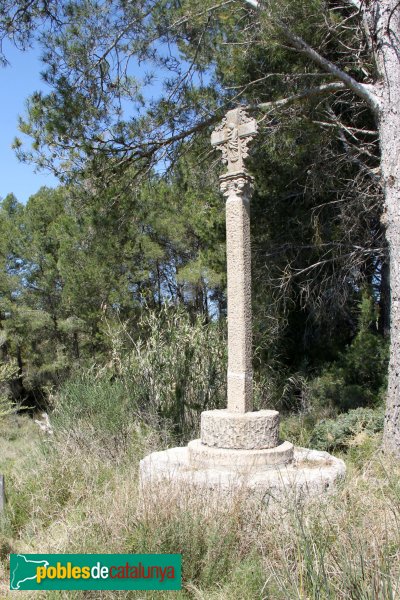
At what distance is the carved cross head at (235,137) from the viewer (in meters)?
4.86

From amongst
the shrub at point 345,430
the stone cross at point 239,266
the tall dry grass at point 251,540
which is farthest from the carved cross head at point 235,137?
the shrub at point 345,430

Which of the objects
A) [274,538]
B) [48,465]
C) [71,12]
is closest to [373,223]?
[71,12]

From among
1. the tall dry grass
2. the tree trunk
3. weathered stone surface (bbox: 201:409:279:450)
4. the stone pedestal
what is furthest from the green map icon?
the tree trunk

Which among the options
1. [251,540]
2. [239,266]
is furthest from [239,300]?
[251,540]

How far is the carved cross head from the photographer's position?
191 inches

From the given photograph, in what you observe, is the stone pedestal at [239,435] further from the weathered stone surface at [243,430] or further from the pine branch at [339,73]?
the pine branch at [339,73]

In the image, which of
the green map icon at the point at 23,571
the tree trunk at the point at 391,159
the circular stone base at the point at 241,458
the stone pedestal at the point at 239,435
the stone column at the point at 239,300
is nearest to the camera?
the green map icon at the point at 23,571

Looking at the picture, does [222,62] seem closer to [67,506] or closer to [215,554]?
[67,506]

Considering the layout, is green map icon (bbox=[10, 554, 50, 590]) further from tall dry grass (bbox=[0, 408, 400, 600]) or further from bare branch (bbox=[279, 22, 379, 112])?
bare branch (bbox=[279, 22, 379, 112])

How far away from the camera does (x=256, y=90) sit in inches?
312

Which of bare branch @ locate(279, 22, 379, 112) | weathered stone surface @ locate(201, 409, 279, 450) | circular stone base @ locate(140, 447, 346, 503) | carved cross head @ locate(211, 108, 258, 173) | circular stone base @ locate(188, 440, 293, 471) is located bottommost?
circular stone base @ locate(140, 447, 346, 503)

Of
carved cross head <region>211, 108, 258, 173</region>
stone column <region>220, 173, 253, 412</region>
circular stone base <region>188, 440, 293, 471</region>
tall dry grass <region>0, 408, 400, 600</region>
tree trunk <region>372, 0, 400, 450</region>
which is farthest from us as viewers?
tree trunk <region>372, 0, 400, 450</region>

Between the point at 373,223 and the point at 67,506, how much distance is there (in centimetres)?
736

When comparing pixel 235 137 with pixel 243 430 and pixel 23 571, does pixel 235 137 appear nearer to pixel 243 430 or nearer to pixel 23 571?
pixel 243 430
